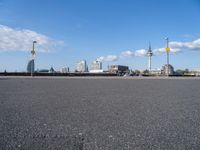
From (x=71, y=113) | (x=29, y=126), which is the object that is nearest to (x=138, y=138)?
(x=29, y=126)

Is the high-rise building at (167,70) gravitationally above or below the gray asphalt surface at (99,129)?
above

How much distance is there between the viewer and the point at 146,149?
358 centimetres

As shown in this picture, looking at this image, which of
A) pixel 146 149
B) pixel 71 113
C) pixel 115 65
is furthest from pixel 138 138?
pixel 115 65

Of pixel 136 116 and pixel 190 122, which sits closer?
pixel 190 122

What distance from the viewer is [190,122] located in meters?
5.47

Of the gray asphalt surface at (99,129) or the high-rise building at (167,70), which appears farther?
the high-rise building at (167,70)

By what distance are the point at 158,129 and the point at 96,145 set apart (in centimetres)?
147

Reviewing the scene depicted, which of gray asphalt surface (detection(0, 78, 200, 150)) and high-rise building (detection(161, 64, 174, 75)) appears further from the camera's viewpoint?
high-rise building (detection(161, 64, 174, 75))

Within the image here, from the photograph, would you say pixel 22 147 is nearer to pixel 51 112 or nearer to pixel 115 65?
pixel 51 112

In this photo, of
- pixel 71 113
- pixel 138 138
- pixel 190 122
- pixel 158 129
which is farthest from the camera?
pixel 71 113

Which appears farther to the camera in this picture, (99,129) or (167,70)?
(167,70)

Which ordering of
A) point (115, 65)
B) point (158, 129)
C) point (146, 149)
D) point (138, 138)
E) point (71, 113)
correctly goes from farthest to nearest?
point (115, 65) → point (71, 113) → point (158, 129) → point (138, 138) → point (146, 149)

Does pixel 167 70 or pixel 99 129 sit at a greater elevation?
pixel 167 70

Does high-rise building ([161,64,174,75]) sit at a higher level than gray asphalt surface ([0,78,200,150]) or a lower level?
higher
